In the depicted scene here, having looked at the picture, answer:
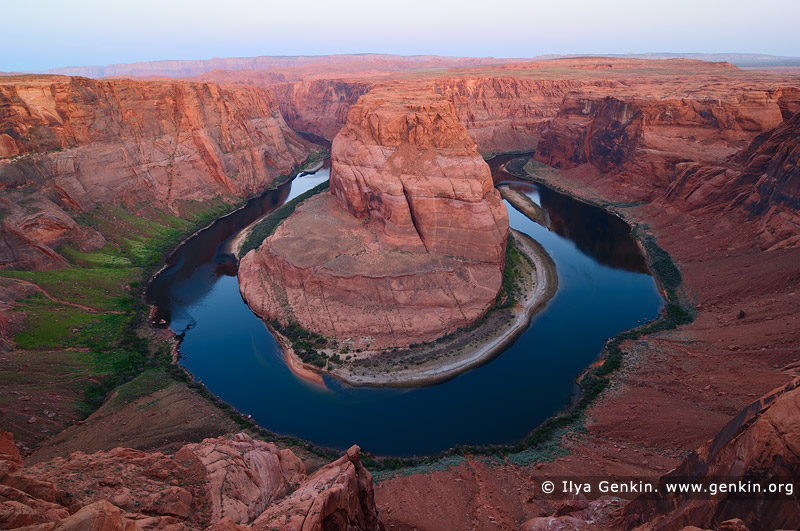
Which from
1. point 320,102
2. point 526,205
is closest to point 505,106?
point 526,205

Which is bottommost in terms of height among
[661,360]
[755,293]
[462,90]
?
[661,360]

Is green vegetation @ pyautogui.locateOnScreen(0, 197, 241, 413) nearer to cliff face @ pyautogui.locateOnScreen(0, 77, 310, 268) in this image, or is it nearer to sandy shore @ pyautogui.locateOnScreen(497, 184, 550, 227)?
cliff face @ pyautogui.locateOnScreen(0, 77, 310, 268)

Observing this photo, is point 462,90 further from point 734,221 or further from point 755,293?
point 755,293

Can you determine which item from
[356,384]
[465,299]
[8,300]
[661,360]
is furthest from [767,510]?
[8,300]

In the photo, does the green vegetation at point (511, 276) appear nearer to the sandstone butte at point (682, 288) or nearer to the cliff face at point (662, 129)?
the sandstone butte at point (682, 288)

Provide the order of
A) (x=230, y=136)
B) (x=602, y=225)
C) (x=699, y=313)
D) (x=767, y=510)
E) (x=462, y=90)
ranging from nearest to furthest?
(x=767, y=510) < (x=699, y=313) < (x=602, y=225) < (x=230, y=136) < (x=462, y=90)

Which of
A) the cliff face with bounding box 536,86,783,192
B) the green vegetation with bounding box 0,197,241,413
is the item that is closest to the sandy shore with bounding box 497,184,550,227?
the cliff face with bounding box 536,86,783,192

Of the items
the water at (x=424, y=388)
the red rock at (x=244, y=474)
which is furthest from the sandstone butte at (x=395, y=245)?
the red rock at (x=244, y=474)
